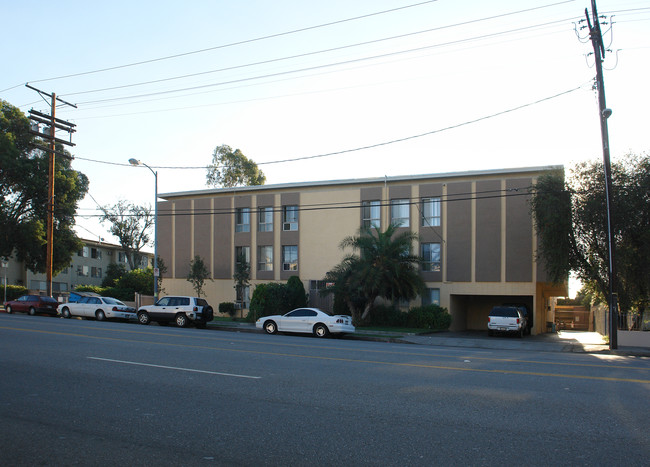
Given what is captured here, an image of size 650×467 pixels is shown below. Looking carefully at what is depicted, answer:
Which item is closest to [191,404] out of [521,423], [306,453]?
[306,453]

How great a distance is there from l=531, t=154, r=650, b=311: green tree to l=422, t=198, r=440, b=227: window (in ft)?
22.7

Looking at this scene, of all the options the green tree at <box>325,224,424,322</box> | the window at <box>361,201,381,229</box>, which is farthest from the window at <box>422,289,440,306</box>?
the window at <box>361,201,381,229</box>

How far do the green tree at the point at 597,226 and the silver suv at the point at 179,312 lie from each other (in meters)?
17.2

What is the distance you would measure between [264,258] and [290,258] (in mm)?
2068

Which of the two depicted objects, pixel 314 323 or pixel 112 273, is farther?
pixel 112 273

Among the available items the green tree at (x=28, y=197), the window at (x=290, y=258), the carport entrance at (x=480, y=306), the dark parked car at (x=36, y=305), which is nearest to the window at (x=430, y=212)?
the carport entrance at (x=480, y=306)

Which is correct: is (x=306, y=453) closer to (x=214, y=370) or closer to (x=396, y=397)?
(x=396, y=397)

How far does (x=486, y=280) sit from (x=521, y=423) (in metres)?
26.2

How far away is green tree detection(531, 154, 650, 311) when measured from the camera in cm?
2425

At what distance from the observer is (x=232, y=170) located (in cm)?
5462

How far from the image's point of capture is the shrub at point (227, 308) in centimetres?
3838

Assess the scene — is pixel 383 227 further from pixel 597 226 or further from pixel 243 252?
pixel 597 226

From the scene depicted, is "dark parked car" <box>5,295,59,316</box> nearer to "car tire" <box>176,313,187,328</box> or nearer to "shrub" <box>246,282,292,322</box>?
"car tire" <box>176,313,187,328</box>

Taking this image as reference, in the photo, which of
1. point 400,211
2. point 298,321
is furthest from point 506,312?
point 298,321
